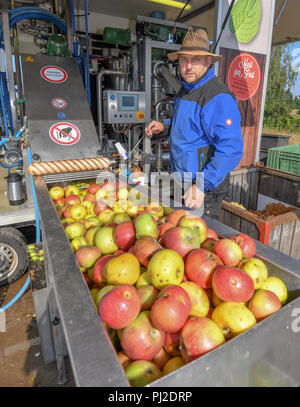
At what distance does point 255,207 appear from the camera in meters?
4.59

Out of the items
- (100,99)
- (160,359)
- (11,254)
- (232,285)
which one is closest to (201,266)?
(232,285)

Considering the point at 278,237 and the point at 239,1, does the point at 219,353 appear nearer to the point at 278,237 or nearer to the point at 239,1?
the point at 278,237

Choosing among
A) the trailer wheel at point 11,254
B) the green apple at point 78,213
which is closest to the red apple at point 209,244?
the green apple at point 78,213

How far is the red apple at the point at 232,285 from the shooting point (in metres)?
0.96

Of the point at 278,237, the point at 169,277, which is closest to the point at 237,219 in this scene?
the point at 278,237

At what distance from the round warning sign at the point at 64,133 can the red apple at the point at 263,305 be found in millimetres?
2725

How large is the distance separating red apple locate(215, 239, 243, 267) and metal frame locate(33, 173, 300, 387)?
0.21 meters

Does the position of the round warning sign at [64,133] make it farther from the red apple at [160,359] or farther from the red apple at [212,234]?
the red apple at [160,359]

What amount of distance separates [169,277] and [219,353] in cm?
33

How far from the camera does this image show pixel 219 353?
724mm

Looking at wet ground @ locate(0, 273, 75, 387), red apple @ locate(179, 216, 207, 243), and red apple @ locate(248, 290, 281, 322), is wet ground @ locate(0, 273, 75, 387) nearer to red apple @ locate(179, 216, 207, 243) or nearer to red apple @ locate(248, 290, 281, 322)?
red apple @ locate(179, 216, 207, 243)

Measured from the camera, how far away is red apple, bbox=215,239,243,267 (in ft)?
3.77

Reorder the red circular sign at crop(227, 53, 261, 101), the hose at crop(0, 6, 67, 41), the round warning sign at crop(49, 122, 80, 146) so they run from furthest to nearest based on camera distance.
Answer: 1. the red circular sign at crop(227, 53, 261, 101)
2. the hose at crop(0, 6, 67, 41)
3. the round warning sign at crop(49, 122, 80, 146)

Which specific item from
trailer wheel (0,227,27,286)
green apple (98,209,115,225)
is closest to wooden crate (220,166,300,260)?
green apple (98,209,115,225)
